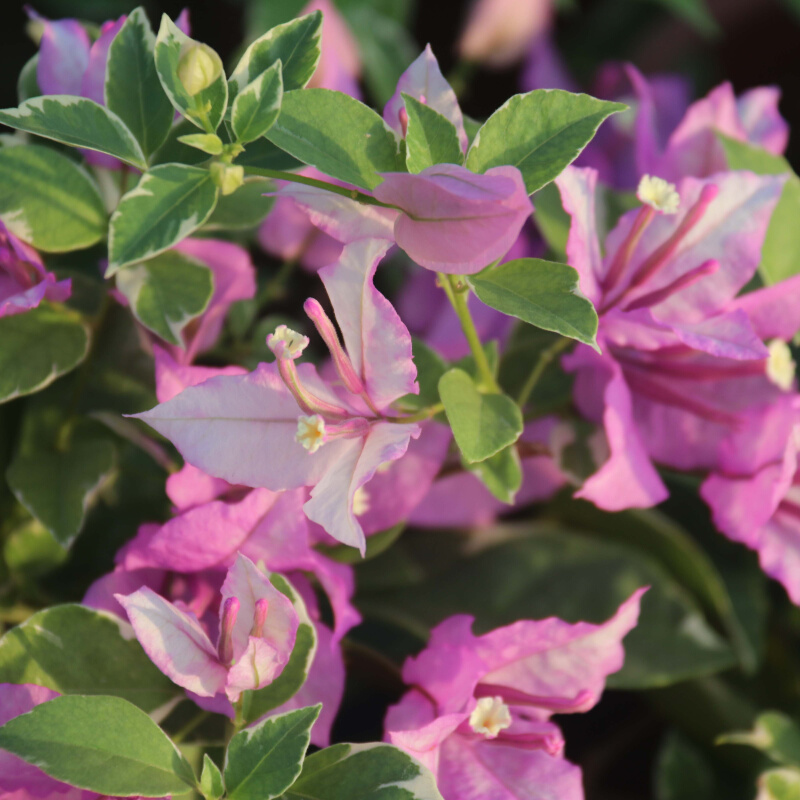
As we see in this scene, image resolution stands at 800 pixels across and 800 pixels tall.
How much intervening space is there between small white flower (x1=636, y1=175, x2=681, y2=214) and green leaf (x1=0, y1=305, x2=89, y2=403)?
29 cm

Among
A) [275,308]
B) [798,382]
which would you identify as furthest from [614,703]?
[275,308]

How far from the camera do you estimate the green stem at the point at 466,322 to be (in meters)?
0.37

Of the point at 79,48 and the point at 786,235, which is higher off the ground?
the point at 79,48

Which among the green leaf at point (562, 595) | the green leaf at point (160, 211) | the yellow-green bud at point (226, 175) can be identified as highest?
the yellow-green bud at point (226, 175)

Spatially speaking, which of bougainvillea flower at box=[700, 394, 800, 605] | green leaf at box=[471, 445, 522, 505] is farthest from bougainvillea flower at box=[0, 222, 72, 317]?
bougainvillea flower at box=[700, 394, 800, 605]

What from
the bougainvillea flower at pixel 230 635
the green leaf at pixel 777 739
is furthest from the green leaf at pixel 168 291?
the green leaf at pixel 777 739

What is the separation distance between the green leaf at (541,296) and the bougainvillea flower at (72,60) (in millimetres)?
214

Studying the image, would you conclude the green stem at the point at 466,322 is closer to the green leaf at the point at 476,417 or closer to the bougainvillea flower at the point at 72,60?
the green leaf at the point at 476,417

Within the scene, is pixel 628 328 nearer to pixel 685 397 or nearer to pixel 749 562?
pixel 685 397

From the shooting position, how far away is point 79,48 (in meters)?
0.46

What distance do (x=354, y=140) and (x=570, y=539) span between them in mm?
366

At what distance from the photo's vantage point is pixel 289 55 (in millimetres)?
368

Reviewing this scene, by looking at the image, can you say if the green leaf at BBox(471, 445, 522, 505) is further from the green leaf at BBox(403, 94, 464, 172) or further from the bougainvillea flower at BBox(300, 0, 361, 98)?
the bougainvillea flower at BBox(300, 0, 361, 98)

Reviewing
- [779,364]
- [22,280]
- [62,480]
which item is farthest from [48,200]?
[779,364]
